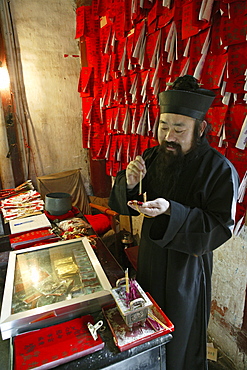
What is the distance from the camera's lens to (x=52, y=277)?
1679mm

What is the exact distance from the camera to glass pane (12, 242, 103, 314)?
1445 millimetres

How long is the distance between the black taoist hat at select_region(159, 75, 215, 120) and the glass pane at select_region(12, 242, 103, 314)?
1259 mm

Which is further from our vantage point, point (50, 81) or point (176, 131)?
point (50, 81)

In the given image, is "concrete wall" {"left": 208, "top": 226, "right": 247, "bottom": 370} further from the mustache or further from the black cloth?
the mustache

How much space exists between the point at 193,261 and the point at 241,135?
105 cm

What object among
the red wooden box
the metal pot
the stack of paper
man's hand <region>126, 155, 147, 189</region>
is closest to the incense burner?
the red wooden box

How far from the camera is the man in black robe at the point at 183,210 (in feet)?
5.03

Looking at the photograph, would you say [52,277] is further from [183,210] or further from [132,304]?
[183,210]

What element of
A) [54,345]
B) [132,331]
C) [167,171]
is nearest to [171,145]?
[167,171]

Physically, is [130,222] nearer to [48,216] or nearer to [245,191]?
[48,216]

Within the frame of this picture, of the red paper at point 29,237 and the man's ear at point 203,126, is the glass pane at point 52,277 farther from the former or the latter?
the man's ear at point 203,126

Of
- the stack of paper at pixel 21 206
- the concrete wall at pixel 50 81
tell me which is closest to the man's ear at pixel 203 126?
the stack of paper at pixel 21 206

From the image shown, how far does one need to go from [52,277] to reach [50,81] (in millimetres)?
4199

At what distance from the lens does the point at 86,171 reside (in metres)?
5.57
